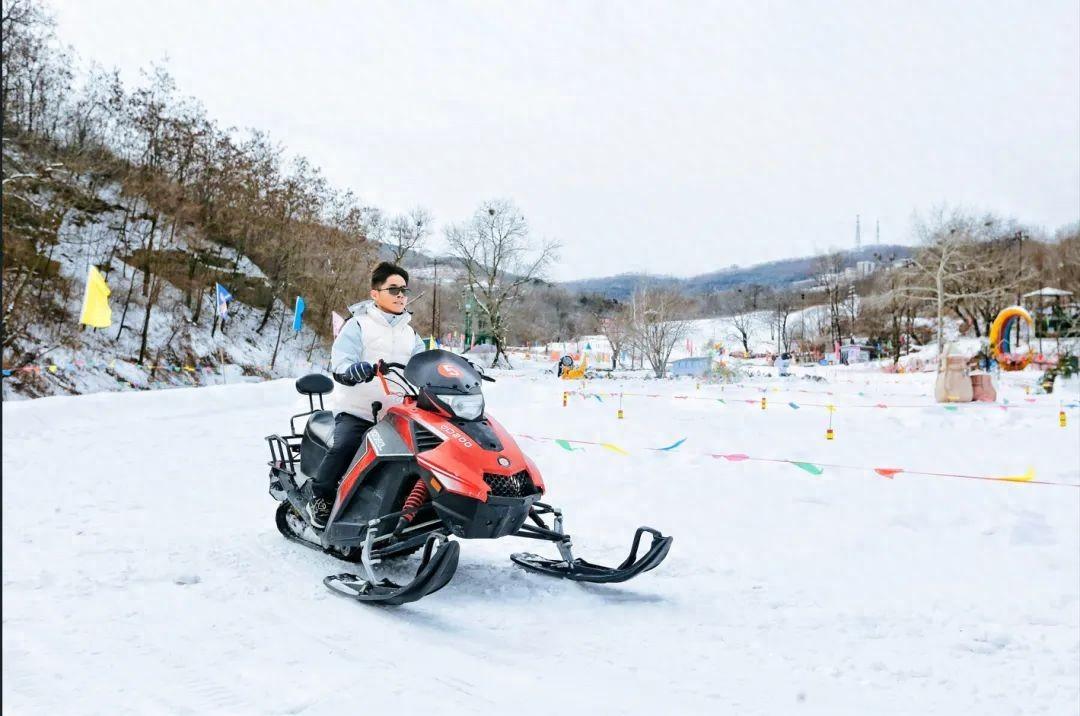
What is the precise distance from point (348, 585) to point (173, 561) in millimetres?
1230

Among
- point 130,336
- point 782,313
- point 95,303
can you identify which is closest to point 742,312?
point 782,313

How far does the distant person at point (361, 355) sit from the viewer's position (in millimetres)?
4352

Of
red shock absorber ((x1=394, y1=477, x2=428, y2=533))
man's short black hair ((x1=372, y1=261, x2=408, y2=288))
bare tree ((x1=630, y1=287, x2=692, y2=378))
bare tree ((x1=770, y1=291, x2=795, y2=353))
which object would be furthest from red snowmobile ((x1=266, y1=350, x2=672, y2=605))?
bare tree ((x1=770, y1=291, x2=795, y2=353))

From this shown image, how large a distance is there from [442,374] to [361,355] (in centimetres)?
83

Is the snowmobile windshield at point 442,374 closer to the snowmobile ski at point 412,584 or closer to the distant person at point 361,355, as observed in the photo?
the distant person at point 361,355

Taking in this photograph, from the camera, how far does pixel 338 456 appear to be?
4344 mm

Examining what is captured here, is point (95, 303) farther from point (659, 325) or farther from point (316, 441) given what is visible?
point (659, 325)

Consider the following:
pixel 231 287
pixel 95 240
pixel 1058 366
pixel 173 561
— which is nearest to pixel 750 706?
pixel 173 561

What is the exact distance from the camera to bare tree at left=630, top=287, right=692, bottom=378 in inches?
1299

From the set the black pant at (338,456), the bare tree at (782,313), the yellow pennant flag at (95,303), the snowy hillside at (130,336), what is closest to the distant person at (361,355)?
the black pant at (338,456)

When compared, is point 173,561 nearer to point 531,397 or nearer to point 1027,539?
point 1027,539

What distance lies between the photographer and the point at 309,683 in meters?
2.69

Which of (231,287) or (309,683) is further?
(231,287)

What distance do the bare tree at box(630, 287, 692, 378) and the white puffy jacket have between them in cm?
2822
